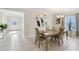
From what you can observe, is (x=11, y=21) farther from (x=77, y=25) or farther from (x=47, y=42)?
(x=77, y=25)

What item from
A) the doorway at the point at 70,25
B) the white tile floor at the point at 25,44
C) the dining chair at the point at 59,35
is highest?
the doorway at the point at 70,25

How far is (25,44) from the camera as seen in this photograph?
9.11ft

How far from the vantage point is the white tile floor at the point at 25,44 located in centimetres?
276

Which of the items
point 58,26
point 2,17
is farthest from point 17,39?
point 58,26

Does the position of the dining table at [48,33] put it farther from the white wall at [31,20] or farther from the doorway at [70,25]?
the doorway at [70,25]

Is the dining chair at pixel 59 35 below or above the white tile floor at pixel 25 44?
above

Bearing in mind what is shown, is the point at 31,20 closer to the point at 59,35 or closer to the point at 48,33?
the point at 48,33

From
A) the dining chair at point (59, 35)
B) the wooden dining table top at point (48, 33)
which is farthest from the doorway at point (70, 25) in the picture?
the wooden dining table top at point (48, 33)

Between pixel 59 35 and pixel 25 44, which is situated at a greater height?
pixel 59 35

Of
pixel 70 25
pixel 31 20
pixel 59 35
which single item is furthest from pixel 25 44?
pixel 70 25

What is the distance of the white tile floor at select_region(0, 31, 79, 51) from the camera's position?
2.76 metres

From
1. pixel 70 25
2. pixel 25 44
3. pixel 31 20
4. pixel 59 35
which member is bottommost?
pixel 25 44

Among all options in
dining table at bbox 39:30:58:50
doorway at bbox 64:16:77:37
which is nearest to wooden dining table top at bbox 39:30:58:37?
dining table at bbox 39:30:58:50
